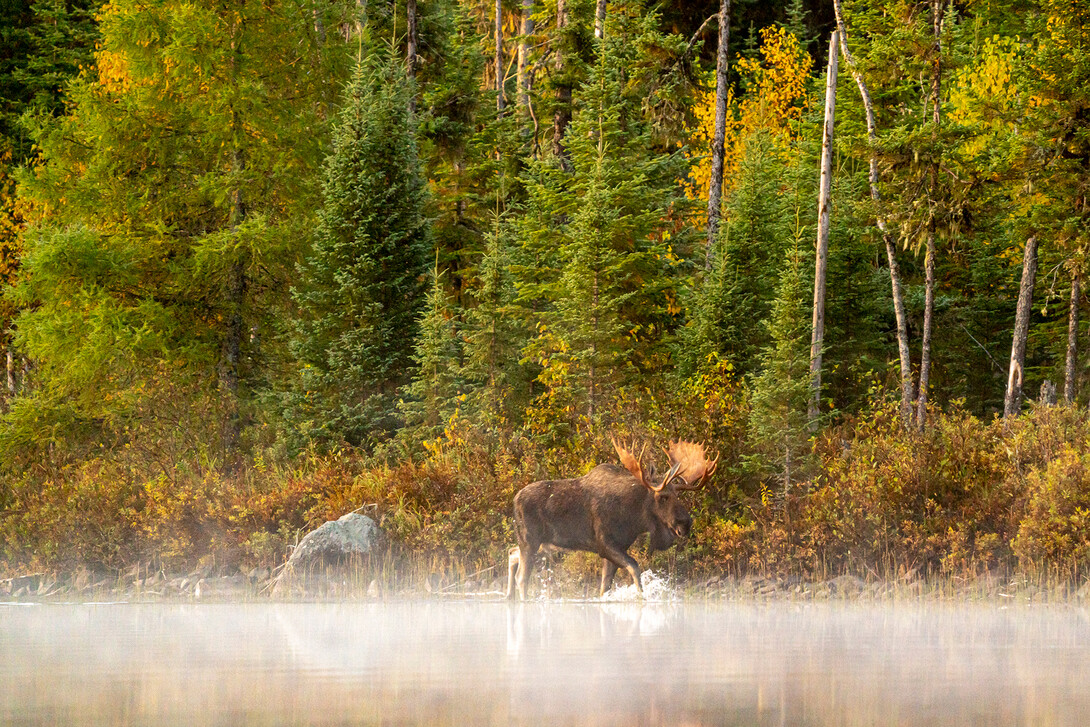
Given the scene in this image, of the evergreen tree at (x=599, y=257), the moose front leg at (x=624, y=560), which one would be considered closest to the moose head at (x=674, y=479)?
the moose front leg at (x=624, y=560)

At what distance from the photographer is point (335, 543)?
1775cm

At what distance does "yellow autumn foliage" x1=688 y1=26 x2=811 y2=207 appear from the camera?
37.0 meters

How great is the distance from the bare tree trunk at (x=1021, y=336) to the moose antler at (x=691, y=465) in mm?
8688

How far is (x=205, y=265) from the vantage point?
80.6 ft

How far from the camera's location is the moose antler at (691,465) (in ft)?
53.3

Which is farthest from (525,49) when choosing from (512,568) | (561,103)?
(512,568)

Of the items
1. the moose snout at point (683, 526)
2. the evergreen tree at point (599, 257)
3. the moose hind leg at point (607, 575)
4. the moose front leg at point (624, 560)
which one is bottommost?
the moose hind leg at point (607, 575)

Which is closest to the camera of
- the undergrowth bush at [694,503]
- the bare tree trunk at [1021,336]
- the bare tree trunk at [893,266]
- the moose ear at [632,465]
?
the moose ear at [632,465]

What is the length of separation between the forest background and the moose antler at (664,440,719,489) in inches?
52.2

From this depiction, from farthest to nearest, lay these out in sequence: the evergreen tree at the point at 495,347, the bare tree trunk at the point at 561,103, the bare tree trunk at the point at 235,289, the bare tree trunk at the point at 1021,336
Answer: the bare tree trunk at the point at 561,103
the bare tree trunk at the point at 235,289
the bare tree trunk at the point at 1021,336
the evergreen tree at the point at 495,347

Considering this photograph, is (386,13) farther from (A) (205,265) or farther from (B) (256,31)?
(A) (205,265)

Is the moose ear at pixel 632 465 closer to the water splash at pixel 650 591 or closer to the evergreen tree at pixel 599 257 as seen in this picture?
the water splash at pixel 650 591

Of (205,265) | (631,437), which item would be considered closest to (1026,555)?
(631,437)

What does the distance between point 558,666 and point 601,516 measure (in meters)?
6.00
